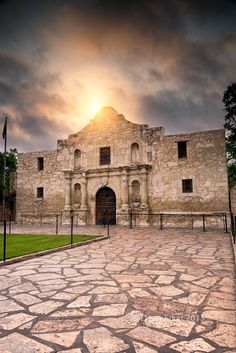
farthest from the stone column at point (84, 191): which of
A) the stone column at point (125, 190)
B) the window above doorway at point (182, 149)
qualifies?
the window above doorway at point (182, 149)

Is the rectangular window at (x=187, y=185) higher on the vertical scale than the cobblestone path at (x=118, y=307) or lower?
higher

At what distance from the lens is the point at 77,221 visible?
17422 millimetres

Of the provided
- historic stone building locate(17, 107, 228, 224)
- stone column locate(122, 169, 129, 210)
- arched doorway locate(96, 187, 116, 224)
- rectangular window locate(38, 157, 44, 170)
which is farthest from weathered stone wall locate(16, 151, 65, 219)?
stone column locate(122, 169, 129, 210)

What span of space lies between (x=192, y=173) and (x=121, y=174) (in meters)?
4.72

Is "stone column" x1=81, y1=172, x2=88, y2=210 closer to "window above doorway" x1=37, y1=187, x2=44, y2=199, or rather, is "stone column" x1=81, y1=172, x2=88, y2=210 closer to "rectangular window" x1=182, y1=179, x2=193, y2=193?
"window above doorway" x1=37, y1=187, x2=44, y2=199

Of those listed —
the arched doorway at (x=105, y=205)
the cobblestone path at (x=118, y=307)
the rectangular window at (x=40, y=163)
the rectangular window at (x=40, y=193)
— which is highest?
the rectangular window at (x=40, y=163)

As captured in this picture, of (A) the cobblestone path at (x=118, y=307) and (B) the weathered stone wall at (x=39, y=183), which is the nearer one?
(A) the cobblestone path at (x=118, y=307)

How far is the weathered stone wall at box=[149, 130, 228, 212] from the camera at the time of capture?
14473 millimetres

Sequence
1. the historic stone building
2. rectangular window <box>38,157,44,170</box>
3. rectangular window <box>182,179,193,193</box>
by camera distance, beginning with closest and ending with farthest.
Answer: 1. the historic stone building
2. rectangular window <box>182,179,193,193</box>
3. rectangular window <box>38,157,44,170</box>

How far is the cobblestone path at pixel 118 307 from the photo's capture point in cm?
210

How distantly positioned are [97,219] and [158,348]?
51.3 ft

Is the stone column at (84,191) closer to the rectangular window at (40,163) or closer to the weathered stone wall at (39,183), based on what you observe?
the weathered stone wall at (39,183)

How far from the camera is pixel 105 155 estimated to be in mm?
17906

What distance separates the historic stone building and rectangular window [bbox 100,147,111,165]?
0.04 m
